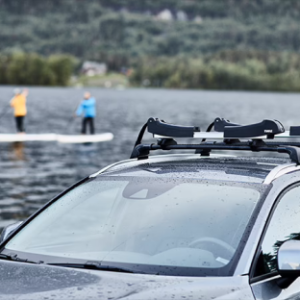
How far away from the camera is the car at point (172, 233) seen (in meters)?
3.66

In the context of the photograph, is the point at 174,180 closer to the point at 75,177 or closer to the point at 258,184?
the point at 258,184

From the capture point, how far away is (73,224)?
457cm

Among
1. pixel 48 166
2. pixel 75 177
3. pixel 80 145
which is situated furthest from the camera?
pixel 80 145

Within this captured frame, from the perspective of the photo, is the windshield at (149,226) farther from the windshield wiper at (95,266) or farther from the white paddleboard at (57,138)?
the white paddleboard at (57,138)

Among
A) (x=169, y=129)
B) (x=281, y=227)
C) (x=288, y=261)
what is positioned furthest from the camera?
(x=169, y=129)

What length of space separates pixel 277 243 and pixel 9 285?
4.37ft

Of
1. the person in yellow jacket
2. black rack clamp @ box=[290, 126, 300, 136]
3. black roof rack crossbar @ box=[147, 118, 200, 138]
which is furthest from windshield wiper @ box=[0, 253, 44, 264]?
the person in yellow jacket

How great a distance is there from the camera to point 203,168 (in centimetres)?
452

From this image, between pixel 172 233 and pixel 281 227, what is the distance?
0.55m

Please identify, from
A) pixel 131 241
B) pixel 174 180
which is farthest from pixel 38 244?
pixel 174 180

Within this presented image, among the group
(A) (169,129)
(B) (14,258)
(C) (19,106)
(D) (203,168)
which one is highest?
(A) (169,129)

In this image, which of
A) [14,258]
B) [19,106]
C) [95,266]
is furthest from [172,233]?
[19,106]

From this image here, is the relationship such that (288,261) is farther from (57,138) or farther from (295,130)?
(57,138)

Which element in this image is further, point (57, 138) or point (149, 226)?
point (57, 138)
